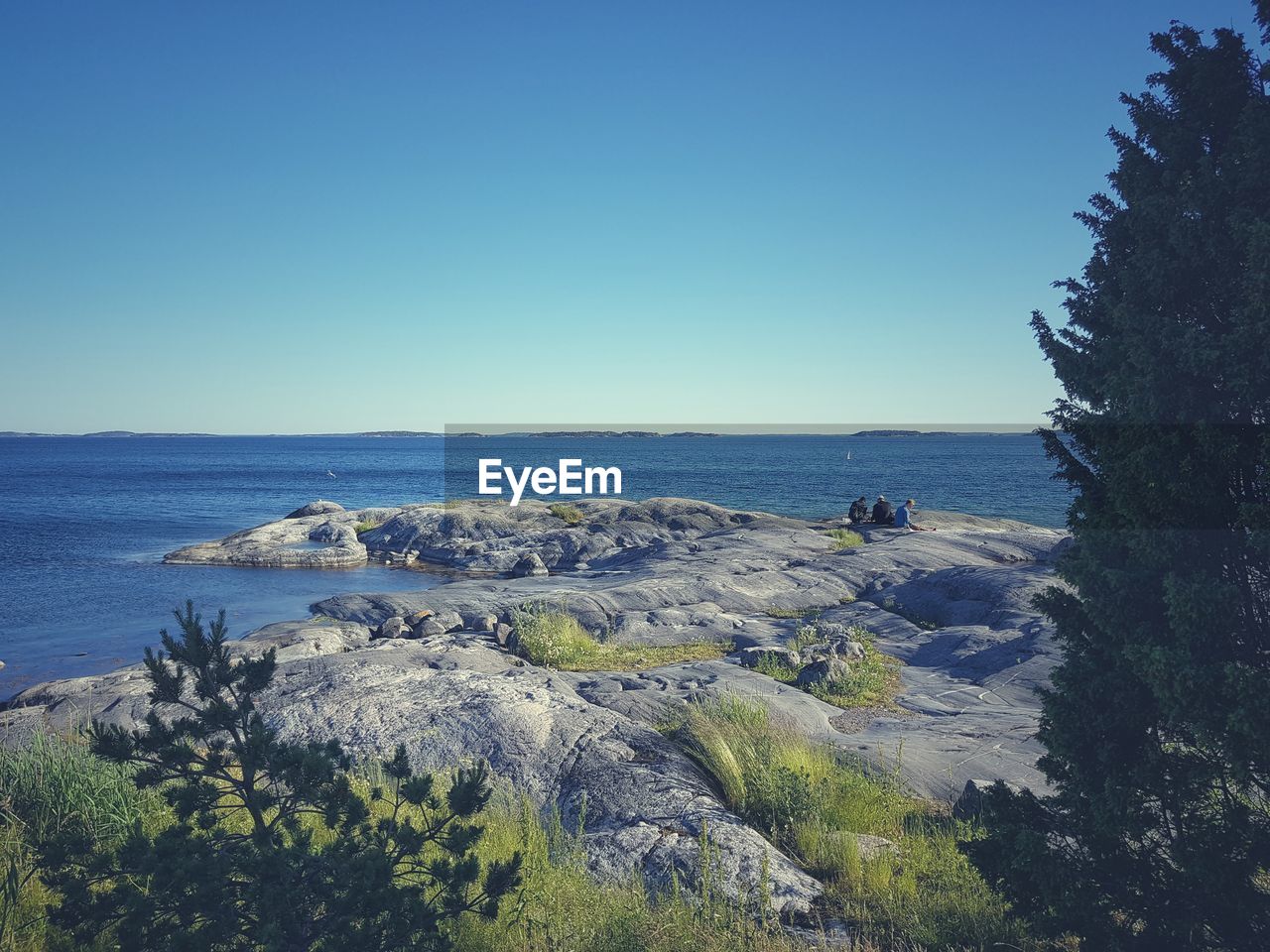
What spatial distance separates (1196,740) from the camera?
4141 mm

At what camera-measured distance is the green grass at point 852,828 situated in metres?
5.21

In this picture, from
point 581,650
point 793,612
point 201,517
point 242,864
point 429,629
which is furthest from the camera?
point 201,517

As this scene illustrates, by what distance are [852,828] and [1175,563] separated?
12.6 feet

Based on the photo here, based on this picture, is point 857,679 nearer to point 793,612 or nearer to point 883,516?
point 793,612

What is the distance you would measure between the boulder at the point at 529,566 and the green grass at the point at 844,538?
39.6 ft

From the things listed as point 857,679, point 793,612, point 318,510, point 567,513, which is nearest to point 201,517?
point 318,510

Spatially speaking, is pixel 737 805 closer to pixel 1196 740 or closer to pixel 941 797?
pixel 941 797

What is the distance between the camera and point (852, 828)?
684 centimetres

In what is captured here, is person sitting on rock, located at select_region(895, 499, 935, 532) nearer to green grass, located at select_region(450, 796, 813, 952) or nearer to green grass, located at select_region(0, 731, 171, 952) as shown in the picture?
green grass, located at select_region(450, 796, 813, 952)

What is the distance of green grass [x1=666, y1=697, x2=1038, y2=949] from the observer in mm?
5211

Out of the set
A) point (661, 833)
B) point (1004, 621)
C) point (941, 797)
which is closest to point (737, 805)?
point (661, 833)

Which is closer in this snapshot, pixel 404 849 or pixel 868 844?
pixel 404 849

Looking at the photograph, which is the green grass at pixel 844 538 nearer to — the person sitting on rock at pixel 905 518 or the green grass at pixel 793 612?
the person sitting on rock at pixel 905 518

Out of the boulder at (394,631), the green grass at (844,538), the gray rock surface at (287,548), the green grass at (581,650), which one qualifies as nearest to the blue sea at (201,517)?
the gray rock surface at (287,548)
